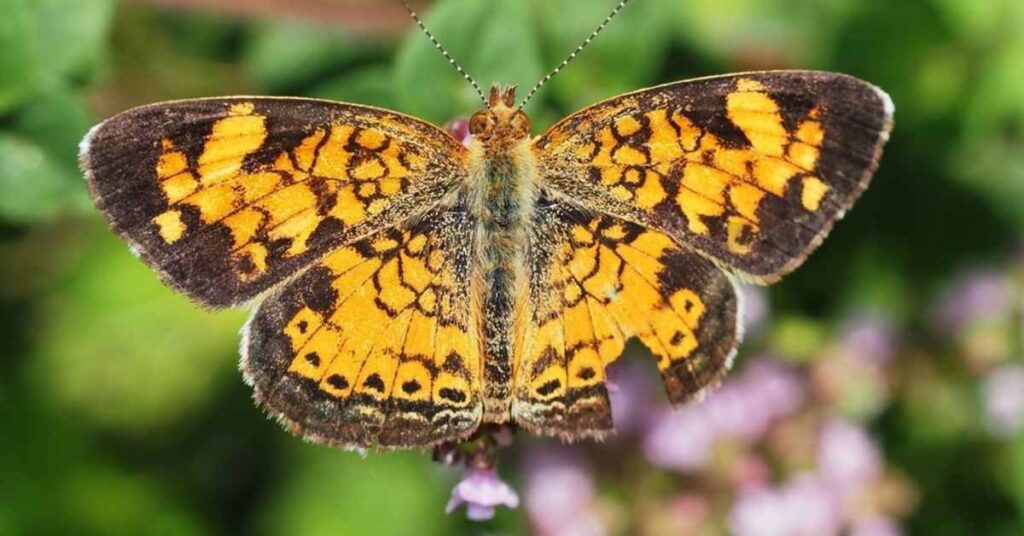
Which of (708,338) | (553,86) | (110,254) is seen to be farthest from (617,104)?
(110,254)

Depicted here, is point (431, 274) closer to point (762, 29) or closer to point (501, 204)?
point (501, 204)

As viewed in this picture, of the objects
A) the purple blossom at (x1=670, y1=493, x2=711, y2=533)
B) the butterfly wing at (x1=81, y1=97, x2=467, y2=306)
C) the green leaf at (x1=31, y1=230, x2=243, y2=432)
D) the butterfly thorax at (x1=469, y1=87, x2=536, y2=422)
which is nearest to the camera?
the butterfly wing at (x1=81, y1=97, x2=467, y2=306)

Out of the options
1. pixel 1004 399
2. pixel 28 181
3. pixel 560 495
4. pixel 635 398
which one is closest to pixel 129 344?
pixel 28 181

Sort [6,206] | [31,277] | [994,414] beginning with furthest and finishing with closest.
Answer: [31,277]
[994,414]
[6,206]

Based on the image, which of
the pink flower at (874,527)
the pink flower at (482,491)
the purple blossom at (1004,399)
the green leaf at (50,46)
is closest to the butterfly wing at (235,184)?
the pink flower at (482,491)

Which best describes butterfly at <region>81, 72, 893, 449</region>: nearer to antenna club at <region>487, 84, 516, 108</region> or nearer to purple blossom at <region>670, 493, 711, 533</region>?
antenna club at <region>487, 84, 516, 108</region>

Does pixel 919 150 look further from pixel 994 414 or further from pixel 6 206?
pixel 6 206

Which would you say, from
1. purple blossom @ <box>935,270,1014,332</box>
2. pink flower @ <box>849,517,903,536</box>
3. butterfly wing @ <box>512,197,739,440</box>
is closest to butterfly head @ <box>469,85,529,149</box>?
butterfly wing @ <box>512,197,739,440</box>
